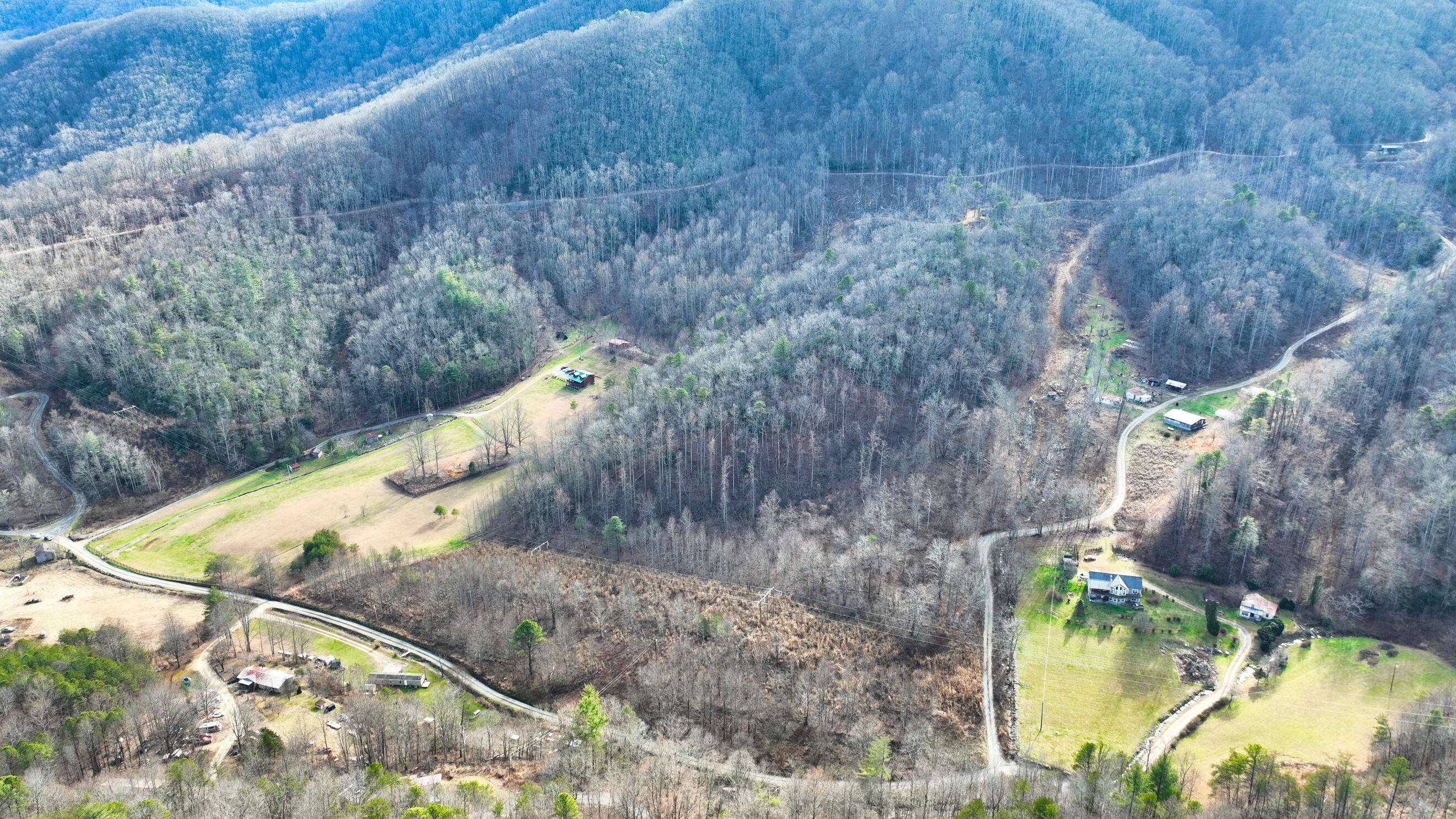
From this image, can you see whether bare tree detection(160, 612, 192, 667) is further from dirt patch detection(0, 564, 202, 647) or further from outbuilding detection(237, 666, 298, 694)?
outbuilding detection(237, 666, 298, 694)

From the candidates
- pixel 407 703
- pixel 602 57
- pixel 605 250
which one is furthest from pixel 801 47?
pixel 407 703

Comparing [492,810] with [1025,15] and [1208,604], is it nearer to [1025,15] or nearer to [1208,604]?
[1208,604]

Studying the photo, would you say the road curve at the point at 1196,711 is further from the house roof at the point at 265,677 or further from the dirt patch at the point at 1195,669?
the house roof at the point at 265,677

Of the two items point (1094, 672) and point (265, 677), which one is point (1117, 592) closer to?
point (1094, 672)

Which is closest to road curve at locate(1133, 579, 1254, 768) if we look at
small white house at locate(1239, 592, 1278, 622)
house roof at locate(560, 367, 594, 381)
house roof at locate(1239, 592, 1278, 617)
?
small white house at locate(1239, 592, 1278, 622)

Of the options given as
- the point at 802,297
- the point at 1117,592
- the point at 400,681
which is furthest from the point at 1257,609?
the point at 400,681

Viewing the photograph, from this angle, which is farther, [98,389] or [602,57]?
[602,57]

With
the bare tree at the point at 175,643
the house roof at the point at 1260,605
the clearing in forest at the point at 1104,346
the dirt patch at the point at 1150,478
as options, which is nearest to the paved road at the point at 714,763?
the dirt patch at the point at 1150,478
